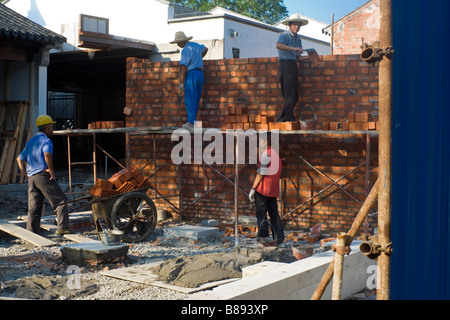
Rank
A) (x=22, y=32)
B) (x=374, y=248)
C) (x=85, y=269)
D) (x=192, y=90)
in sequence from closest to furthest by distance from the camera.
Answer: (x=374, y=248), (x=85, y=269), (x=192, y=90), (x=22, y=32)

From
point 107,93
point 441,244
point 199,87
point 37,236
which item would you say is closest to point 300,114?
point 199,87

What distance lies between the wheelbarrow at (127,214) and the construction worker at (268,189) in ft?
5.61

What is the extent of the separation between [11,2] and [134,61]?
1590 cm

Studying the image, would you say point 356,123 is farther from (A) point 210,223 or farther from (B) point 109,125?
(B) point 109,125

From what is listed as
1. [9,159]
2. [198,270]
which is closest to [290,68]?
[198,270]

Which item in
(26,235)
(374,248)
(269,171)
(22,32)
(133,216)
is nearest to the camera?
(374,248)

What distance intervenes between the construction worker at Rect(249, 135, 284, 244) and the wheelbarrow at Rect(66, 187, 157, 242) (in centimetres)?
171

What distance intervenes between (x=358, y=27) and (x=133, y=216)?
1675 centimetres

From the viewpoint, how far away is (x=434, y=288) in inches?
146

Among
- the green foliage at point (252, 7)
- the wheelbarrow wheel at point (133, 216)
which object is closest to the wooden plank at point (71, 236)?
the wheelbarrow wheel at point (133, 216)

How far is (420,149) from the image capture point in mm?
3539

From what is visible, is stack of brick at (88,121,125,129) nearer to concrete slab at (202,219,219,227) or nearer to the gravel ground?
the gravel ground

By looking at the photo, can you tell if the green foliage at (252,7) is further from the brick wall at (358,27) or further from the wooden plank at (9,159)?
the wooden plank at (9,159)

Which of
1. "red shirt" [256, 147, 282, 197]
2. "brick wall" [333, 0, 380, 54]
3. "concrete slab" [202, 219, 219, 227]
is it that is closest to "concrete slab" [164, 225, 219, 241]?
"concrete slab" [202, 219, 219, 227]
